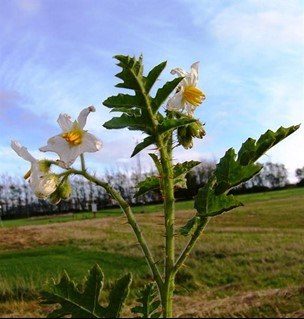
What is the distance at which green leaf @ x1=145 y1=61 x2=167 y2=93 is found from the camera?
115 centimetres

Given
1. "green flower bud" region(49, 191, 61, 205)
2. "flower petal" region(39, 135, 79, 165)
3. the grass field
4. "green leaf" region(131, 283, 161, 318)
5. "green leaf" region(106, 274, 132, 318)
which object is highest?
"flower petal" region(39, 135, 79, 165)

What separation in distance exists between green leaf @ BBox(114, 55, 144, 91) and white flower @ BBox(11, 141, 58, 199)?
0.31 m

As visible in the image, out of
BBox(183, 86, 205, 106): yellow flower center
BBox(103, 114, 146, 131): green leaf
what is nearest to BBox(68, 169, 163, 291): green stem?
BBox(103, 114, 146, 131): green leaf

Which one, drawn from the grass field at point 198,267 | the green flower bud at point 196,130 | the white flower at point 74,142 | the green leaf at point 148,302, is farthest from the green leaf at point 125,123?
the grass field at point 198,267

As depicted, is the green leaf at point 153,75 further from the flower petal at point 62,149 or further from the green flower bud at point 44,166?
the green flower bud at point 44,166

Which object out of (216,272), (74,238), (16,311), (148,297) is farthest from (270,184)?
(148,297)

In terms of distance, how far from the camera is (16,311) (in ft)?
59.6

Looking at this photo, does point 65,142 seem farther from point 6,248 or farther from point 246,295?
point 6,248

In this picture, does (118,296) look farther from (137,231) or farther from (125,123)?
(125,123)

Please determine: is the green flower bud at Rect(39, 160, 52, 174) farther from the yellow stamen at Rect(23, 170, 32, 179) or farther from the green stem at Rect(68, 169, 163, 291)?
the green stem at Rect(68, 169, 163, 291)

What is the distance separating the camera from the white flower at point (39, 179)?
1.29 metres

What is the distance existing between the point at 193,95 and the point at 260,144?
9.2 inches

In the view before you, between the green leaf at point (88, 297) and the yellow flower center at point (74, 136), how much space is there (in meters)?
0.29

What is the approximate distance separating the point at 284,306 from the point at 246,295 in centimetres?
149
